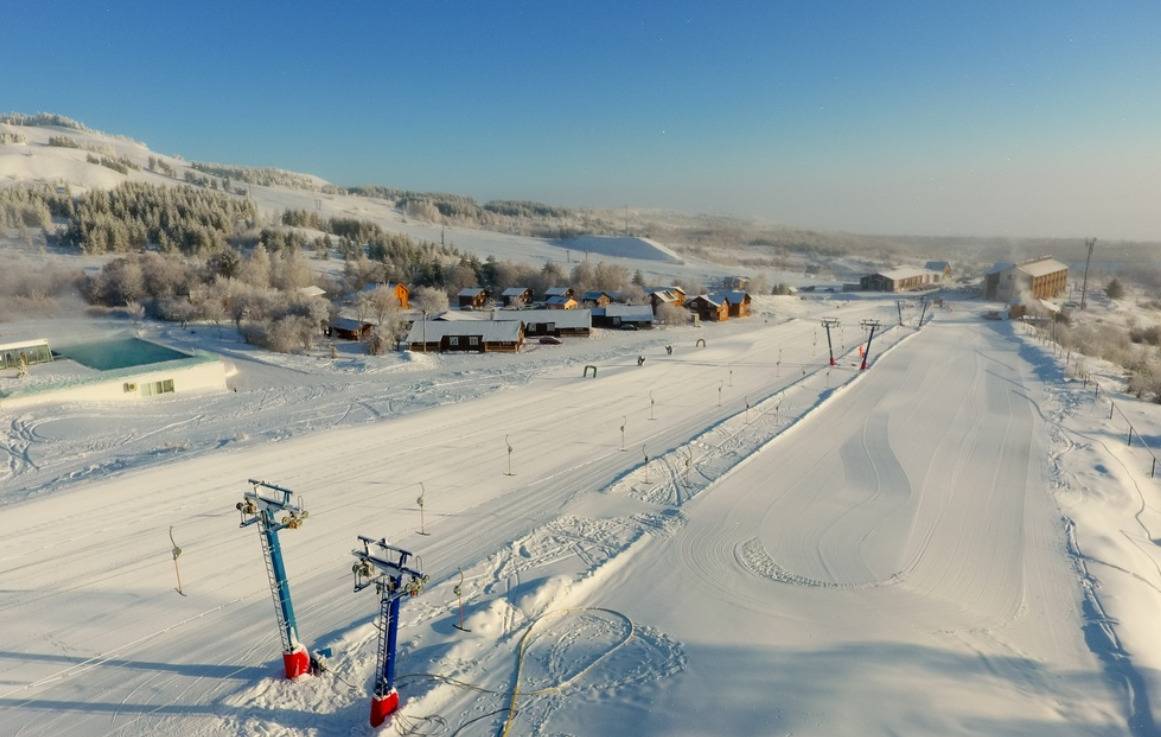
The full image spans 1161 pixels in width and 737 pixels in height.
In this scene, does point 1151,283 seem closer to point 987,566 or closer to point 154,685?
point 987,566

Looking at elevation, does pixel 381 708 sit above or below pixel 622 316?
below

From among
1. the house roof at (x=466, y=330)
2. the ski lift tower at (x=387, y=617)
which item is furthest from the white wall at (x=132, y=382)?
the ski lift tower at (x=387, y=617)

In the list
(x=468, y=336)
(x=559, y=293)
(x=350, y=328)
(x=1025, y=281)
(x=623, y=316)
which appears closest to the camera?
(x=468, y=336)

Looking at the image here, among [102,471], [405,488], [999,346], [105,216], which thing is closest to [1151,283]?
[999,346]

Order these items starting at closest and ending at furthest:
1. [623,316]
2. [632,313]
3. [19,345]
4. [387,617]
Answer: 1. [387,617]
2. [19,345]
3. [623,316]
4. [632,313]

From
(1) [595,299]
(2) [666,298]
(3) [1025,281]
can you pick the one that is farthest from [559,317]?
(3) [1025,281]

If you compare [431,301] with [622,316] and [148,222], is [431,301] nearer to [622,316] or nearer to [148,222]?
[622,316]

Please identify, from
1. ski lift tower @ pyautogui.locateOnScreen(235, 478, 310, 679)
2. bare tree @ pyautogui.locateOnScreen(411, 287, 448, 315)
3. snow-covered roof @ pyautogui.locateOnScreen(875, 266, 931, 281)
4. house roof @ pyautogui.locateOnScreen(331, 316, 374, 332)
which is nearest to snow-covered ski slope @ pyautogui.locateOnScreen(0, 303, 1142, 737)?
ski lift tower @ pyautogui.locateOnScreen(235, 478, 310, 679)
